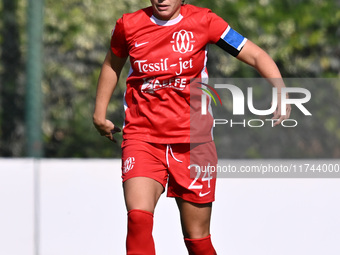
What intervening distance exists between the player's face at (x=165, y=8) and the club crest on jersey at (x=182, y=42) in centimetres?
8

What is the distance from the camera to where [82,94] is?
5.16 meters

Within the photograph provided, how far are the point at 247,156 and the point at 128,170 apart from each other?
2601 mm

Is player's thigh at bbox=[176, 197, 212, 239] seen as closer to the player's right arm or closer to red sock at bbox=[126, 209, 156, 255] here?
red sock at bbox=[126, 209, 156, 255]

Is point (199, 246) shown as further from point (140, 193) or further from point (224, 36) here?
point (224, 36)

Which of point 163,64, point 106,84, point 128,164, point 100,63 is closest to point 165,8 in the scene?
point 163,64

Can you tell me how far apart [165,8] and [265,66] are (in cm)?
47

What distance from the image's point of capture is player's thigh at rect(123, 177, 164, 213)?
256cm

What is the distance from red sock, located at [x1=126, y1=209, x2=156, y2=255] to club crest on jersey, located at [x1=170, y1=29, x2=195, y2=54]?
649 mm

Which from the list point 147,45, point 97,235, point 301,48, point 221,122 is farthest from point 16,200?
point 301,48

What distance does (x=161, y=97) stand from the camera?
104 inches

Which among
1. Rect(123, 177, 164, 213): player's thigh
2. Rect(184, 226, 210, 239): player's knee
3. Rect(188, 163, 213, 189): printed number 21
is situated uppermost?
Rect(188, 163, 213, 189): printed number 21

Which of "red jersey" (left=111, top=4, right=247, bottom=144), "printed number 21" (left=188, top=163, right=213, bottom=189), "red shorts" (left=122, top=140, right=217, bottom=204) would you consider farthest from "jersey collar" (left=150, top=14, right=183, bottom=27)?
"printed number 21" (left=188, top=163, right=213, bottom=189)

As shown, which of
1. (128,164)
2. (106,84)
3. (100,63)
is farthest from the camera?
(100,63)

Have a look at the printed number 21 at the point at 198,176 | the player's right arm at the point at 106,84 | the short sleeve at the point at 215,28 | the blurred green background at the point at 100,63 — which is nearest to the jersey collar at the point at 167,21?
the short sleeve at the point at 215,28
